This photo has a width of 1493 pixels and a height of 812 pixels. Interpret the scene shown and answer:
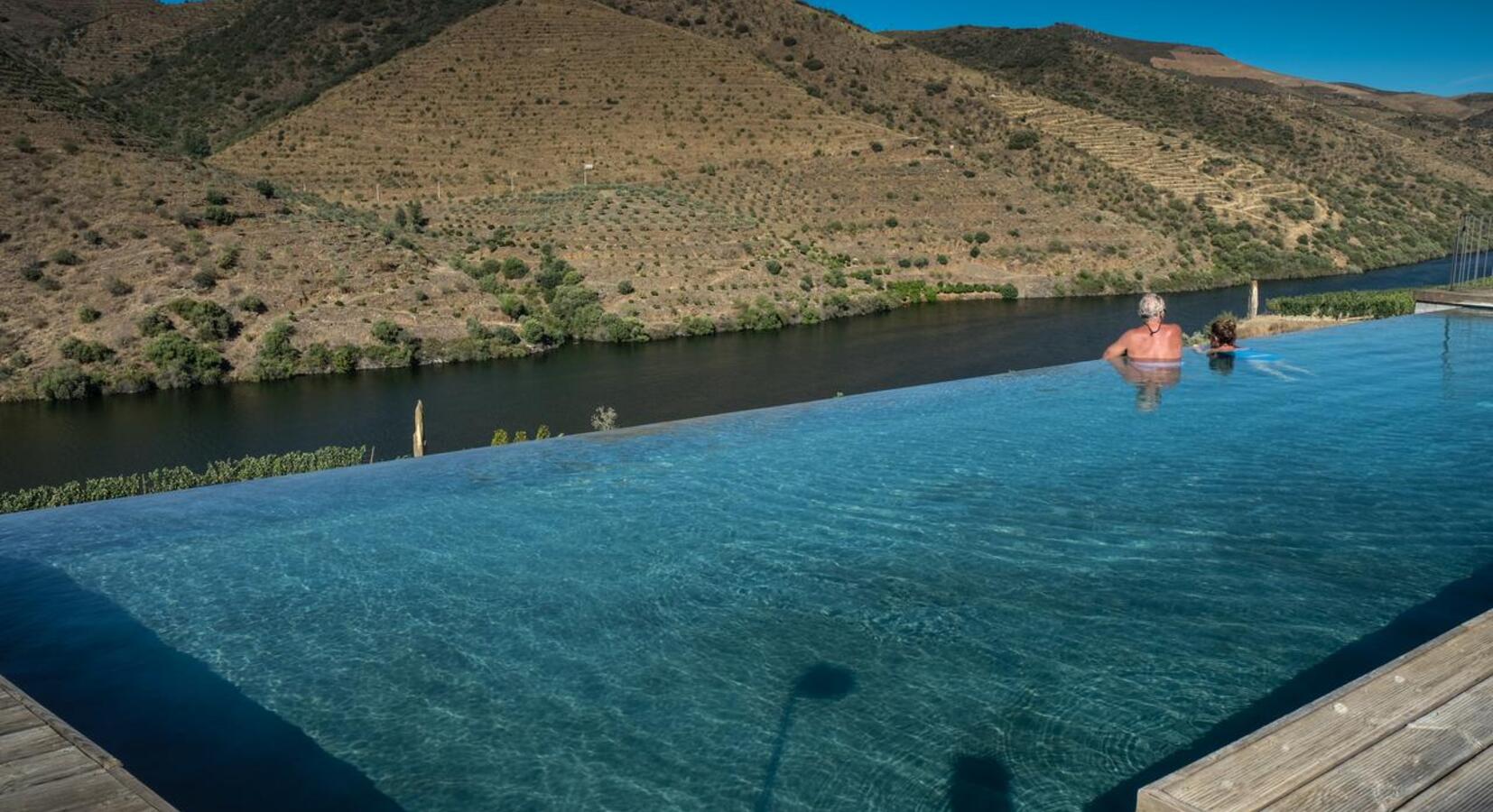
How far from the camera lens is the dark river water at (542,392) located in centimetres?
1892

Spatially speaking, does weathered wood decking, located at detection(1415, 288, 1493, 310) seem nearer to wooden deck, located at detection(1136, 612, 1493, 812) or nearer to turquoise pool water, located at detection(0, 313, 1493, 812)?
turquoise pool water, located at detection(0, 313, 1493, 812)

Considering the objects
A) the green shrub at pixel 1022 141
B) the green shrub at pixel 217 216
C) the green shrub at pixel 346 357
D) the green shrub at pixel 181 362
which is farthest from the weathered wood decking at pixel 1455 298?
the green shrub at pixel 1022 141

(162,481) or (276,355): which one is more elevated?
(276,355)

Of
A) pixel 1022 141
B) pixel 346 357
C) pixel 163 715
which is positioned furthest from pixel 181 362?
pixel 1022 141

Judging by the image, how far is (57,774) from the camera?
114 inches

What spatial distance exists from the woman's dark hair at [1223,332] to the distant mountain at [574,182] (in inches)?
793

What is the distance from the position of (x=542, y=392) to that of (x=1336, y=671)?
20763 mm

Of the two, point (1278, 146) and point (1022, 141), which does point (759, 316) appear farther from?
point (1278, 146)

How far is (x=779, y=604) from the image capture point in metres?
5.24

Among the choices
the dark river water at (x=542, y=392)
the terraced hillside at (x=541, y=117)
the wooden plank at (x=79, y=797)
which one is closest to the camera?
the wooden plank at (x=79, y=797)

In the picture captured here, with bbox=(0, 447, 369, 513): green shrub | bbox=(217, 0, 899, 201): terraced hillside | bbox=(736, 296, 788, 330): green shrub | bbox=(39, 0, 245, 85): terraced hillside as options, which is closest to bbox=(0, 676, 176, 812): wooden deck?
bbox=(0, 447, 369, 513): green shrub

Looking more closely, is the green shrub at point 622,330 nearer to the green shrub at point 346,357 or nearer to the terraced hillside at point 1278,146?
the green shrub at point 346,357

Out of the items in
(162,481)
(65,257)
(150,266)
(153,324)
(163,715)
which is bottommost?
(162,481)

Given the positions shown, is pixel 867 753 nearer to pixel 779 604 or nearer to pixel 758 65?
pixel 779 604
